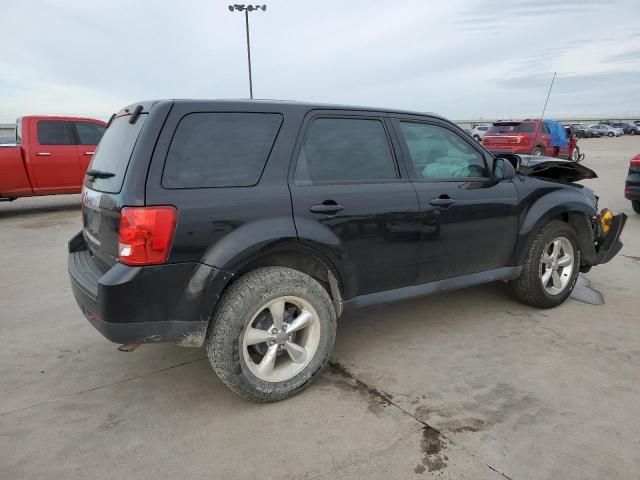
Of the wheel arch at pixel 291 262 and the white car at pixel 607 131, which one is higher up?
the wheel arch at pixel 291 262

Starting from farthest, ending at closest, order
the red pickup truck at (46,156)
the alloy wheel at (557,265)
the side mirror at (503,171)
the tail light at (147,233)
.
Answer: the red pickup truck at (46,156) < the alloy wheel at (557,265) < the side mirror at (503,171) < the tail light at (147,233)

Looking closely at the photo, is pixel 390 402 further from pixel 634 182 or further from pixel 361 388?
pixel 634 182

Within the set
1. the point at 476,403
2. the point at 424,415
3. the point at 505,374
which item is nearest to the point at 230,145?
the point at 424,415

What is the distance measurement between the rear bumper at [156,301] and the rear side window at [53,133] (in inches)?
324

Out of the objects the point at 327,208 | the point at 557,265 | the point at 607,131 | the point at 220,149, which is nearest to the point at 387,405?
the point at 327,208

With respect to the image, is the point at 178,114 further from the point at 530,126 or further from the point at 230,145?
the point at 530,126

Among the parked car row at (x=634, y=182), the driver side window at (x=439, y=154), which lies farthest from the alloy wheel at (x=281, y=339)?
the parked car row at (x=634, y=182)

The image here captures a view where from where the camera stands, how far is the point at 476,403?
283 cm

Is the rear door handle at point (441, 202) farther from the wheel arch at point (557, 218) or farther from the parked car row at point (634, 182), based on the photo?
the parked car row at point (634, 182)

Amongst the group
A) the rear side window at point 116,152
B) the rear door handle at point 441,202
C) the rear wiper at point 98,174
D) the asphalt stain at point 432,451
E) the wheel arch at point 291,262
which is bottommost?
the asphalt stain at point 432,451

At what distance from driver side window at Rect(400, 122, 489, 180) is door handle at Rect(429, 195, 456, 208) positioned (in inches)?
6.6

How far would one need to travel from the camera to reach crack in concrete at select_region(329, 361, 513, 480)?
2.34m

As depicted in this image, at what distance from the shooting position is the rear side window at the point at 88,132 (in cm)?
988

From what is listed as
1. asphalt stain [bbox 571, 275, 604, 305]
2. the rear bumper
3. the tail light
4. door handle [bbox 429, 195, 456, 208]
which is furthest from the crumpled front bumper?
the tail light
